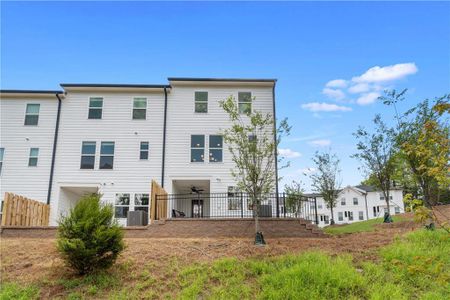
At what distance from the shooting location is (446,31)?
7.25 m

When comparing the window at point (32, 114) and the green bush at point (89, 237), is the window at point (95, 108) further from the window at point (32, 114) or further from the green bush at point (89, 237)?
the green bush at point (89, 237)

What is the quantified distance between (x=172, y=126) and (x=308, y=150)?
12.0m

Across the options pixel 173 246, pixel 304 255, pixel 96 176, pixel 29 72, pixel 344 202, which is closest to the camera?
pixel 304 255

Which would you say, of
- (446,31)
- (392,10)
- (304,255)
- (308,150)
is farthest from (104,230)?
(308,150)

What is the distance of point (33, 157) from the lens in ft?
54.5

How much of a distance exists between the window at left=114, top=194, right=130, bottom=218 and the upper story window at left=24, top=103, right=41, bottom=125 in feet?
20.1

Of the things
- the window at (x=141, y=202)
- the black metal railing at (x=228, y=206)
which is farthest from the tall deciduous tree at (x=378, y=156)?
the window at (x=141, y=202)

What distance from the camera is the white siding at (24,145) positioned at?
640 inches

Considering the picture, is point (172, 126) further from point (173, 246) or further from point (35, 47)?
point (173, 246)

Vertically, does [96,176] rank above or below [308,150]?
below

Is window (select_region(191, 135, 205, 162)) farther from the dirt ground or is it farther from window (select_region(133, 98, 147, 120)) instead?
the dirt ground

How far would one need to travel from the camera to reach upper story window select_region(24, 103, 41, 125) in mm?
17181

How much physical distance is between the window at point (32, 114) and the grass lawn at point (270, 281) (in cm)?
1222

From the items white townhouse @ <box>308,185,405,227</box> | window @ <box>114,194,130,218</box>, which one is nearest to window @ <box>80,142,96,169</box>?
window @ <box>114,194,130,218</box>
